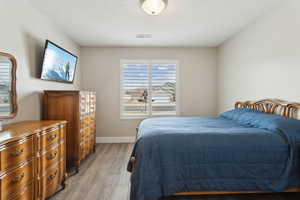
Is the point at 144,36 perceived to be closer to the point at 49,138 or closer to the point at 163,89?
the point at 163,89

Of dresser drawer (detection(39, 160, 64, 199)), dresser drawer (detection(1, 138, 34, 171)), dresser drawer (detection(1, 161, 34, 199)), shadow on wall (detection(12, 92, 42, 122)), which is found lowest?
dresser drawer (detection(39, 160, 64, 199))

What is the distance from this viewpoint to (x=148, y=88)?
4.57 metres

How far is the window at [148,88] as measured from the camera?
4.54 meters

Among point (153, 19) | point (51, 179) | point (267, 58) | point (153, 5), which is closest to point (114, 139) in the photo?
point (51, 179)

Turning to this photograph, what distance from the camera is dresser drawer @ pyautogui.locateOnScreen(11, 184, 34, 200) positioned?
146 centimetres

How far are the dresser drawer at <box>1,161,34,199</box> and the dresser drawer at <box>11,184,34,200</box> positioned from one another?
0.03m

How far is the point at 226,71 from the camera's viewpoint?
4.11m

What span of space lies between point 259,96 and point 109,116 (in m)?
3.42

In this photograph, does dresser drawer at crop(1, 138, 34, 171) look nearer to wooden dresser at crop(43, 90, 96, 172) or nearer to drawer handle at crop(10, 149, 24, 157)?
drawer handle at crop(10, 149, 24, 157)

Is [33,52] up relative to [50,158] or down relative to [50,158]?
up

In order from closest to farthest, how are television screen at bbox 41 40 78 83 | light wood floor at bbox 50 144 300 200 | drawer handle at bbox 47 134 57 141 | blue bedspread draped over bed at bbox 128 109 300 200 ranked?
1. blue bedspread draped over bed at bbox 128 109 300 200
2. drawer handle at bbox 47 134 57 141
3. light wood floor at bbox 50 144 300 200
4. television screen at bbox 41 40 78 83

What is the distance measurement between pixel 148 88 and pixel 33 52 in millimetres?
2678

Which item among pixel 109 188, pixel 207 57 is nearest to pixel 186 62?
pixel 207 57

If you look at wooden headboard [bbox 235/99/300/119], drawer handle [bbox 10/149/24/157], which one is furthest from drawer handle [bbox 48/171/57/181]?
wooden headboard [bbox 235/99/300/119]
